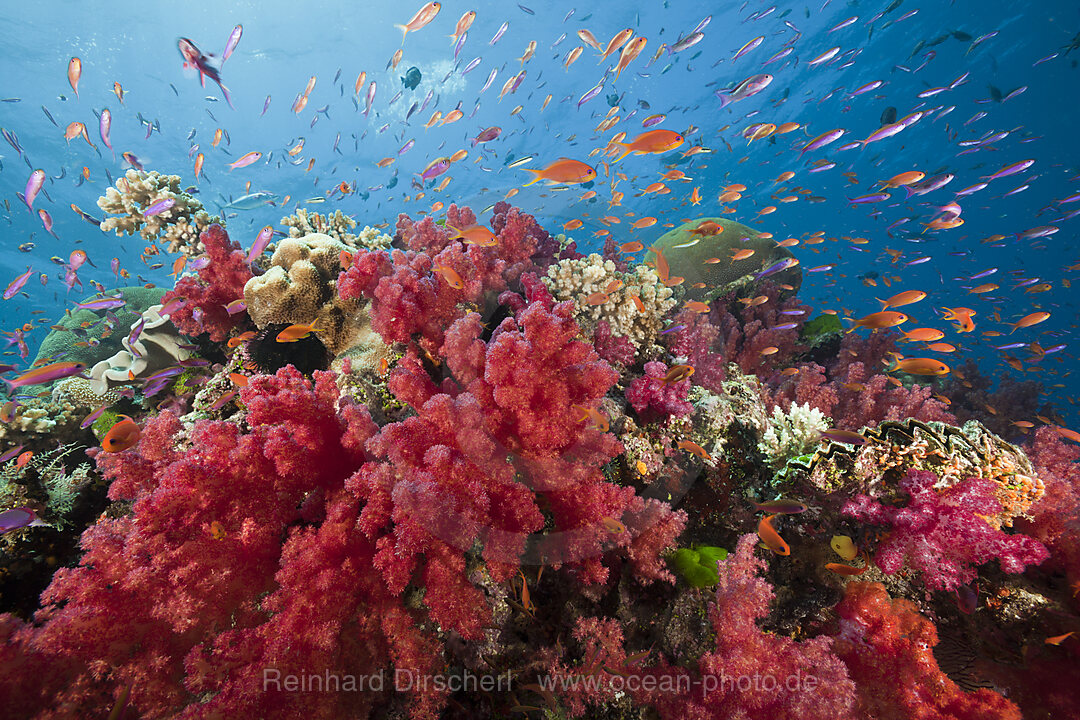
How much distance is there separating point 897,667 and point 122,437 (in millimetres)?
5030

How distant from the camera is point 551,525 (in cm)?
250

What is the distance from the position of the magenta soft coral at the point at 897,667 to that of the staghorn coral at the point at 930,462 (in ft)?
2.18

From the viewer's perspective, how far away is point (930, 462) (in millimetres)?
2512

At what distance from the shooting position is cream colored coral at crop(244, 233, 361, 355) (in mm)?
3795


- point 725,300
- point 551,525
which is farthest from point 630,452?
point 725,300

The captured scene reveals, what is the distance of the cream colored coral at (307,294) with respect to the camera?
3.79 metres

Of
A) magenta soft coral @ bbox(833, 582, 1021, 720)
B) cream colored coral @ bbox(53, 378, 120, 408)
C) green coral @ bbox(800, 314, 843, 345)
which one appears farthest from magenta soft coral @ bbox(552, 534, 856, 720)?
green coral @ bbox(800, 314, 843, 345)

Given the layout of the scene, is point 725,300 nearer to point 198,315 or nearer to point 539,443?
point 539,443

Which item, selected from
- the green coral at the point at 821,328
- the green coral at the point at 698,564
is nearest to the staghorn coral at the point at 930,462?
the green coral at the point at 698,564

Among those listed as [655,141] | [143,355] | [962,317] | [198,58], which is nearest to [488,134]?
[198,58]

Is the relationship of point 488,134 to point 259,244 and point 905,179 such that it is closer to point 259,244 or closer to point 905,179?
point 259,244

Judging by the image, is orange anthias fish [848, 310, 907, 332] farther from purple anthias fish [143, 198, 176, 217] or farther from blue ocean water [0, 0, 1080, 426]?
blue ocean water [0, 0, 1080, 426]

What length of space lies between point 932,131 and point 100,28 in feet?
223

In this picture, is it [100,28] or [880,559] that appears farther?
[100,28]
